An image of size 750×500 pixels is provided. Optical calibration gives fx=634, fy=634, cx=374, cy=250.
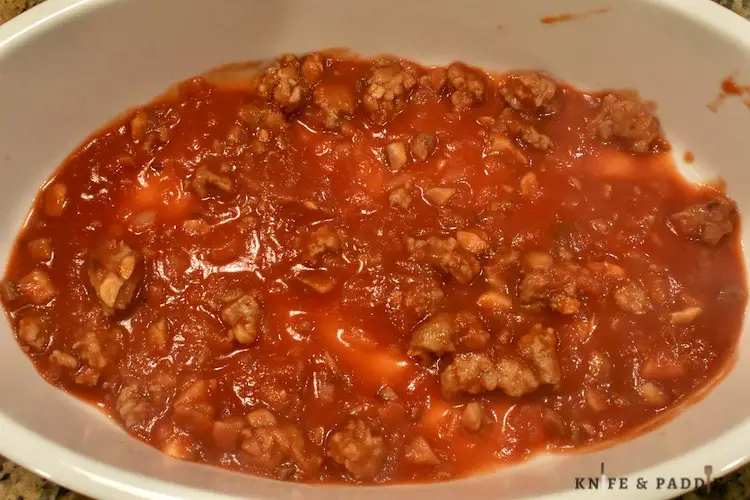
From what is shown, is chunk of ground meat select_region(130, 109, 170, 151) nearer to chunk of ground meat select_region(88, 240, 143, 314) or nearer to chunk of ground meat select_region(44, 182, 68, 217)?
chunk of ground meat select_region(44, 182, 68, 217)

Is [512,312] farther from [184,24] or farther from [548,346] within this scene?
[184,24]

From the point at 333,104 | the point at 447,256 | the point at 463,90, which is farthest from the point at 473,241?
the point at 333,104

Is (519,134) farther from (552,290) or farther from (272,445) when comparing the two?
(272,445)

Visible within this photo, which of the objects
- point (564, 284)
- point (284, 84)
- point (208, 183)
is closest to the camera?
point (564, 284)

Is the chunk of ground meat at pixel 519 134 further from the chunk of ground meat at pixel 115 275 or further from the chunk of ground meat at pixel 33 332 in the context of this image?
the chunk of ground meat at pixel 33 332

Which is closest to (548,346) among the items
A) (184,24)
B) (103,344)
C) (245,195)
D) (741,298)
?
(741,298)
